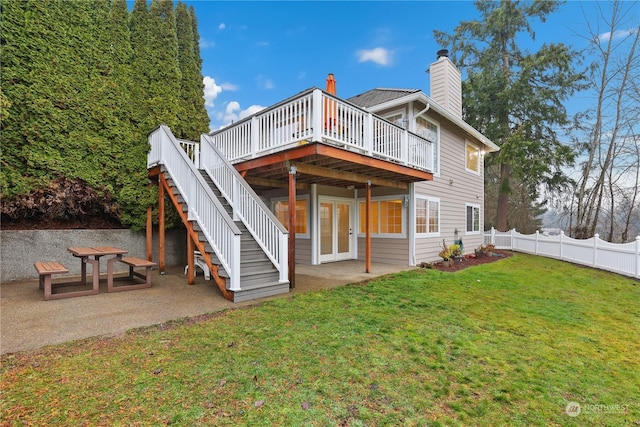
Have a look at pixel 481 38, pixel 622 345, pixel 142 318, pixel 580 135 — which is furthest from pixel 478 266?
pixel 481 38

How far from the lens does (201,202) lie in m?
5.62

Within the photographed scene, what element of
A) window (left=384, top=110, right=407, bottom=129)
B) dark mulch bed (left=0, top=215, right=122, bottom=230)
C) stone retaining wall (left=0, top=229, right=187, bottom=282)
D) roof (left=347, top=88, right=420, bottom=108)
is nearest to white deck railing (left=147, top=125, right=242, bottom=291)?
dark mulch bed (left=0, top=215, right=122, bottom=230)

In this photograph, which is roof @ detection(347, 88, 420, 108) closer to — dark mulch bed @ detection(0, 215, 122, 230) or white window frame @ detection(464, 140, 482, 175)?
white window frame @ detection(464, 140, 482, 175)

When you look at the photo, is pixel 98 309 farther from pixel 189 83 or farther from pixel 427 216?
pixel 427 216

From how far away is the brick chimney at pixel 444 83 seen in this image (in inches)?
434

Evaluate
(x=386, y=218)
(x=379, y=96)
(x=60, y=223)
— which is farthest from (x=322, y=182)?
(x=60, y=223)

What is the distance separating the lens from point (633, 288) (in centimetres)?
722

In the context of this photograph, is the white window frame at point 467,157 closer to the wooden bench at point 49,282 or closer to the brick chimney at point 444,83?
the brick chimney at point 444,83

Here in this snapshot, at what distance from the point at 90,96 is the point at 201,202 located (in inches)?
160

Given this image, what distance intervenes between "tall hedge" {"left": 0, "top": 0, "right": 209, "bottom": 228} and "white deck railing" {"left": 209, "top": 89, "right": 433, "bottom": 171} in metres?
2.15

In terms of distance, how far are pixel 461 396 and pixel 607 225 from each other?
732 inches

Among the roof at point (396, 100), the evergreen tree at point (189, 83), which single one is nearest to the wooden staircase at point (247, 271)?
the evergreen tree at point (189, 83)

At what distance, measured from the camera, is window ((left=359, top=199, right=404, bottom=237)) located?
9.13 meters

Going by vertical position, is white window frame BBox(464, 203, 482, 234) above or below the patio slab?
above
